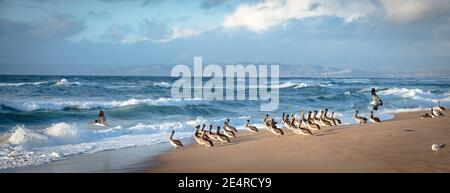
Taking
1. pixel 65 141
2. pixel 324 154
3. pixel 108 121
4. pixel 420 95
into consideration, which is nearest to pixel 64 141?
pixel 65 141

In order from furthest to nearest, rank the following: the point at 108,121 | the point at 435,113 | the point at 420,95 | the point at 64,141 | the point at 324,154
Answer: the point at 420,95, the point at 108,121, the point at 435,113, the point at 64,141, the point at 324,154

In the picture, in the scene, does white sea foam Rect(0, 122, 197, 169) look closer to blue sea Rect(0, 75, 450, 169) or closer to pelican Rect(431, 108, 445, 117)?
blue sea Rect(0, 75, 450, 169)

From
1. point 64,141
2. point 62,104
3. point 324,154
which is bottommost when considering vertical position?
point 324,154

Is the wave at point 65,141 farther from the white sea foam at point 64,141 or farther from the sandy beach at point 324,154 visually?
the sandy beach at point 324,154

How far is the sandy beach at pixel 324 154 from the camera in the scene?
8.02 m

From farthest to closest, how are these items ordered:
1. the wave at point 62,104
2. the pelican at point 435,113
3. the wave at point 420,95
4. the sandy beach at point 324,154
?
1. the wave at point 420,95
2. the wave at point 62,104
3. the pelican at point 435,113
4. the sandy beach at point 324,154

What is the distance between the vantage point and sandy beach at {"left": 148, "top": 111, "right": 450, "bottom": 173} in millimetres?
8016

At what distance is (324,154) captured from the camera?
9352 millimetres

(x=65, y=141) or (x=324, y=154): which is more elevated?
(x=65, y=141)

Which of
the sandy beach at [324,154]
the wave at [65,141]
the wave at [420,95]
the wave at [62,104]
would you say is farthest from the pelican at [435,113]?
the wave at [420,95]

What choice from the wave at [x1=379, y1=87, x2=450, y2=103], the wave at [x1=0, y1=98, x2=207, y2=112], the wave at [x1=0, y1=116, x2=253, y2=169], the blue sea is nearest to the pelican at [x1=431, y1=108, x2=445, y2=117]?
the blue sea

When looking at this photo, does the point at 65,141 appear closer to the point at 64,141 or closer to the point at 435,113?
the point at 64,141

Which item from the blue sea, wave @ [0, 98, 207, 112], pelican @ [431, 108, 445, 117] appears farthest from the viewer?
wave @ [0, 98, 207, 112]
